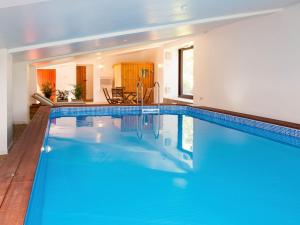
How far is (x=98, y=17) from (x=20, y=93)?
4665 millimetres

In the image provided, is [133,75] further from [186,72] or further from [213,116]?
[213,116]

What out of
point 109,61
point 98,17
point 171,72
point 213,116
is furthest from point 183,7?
point 109,61

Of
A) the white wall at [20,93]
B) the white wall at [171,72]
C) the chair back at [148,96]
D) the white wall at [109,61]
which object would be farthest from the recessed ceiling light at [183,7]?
the white wall at [109,61]

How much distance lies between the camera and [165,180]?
3.38 meters

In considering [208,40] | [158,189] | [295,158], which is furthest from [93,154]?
[208,40]

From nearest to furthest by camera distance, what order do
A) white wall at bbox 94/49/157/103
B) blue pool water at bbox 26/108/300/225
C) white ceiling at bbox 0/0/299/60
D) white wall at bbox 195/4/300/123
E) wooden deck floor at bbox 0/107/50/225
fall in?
1. wooden deck floor at bbox 0/107/50/225
2. blue pool water at bbox 26/108/300/225
3. white ceiling at bbox 0/0/299/60
4. white wall at bbox 195/4/300/123
5. white wall at bbox 94/49/157/103

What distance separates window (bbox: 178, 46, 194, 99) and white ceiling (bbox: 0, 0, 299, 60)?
5431 millimetres

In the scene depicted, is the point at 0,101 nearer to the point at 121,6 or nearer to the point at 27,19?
the point at 27,19

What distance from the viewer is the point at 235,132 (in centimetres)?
644

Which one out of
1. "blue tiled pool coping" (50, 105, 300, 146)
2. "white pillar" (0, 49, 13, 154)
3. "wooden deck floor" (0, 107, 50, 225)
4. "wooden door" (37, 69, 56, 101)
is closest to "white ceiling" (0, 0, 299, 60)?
"white pillar" (0, 49, 13, 154)

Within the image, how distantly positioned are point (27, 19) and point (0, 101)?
201 cm

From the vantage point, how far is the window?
12.1 meters

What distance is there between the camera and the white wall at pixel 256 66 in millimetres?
6023

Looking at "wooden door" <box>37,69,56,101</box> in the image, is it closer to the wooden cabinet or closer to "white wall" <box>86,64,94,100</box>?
"white wall" <box>86,64,94,100</box>
